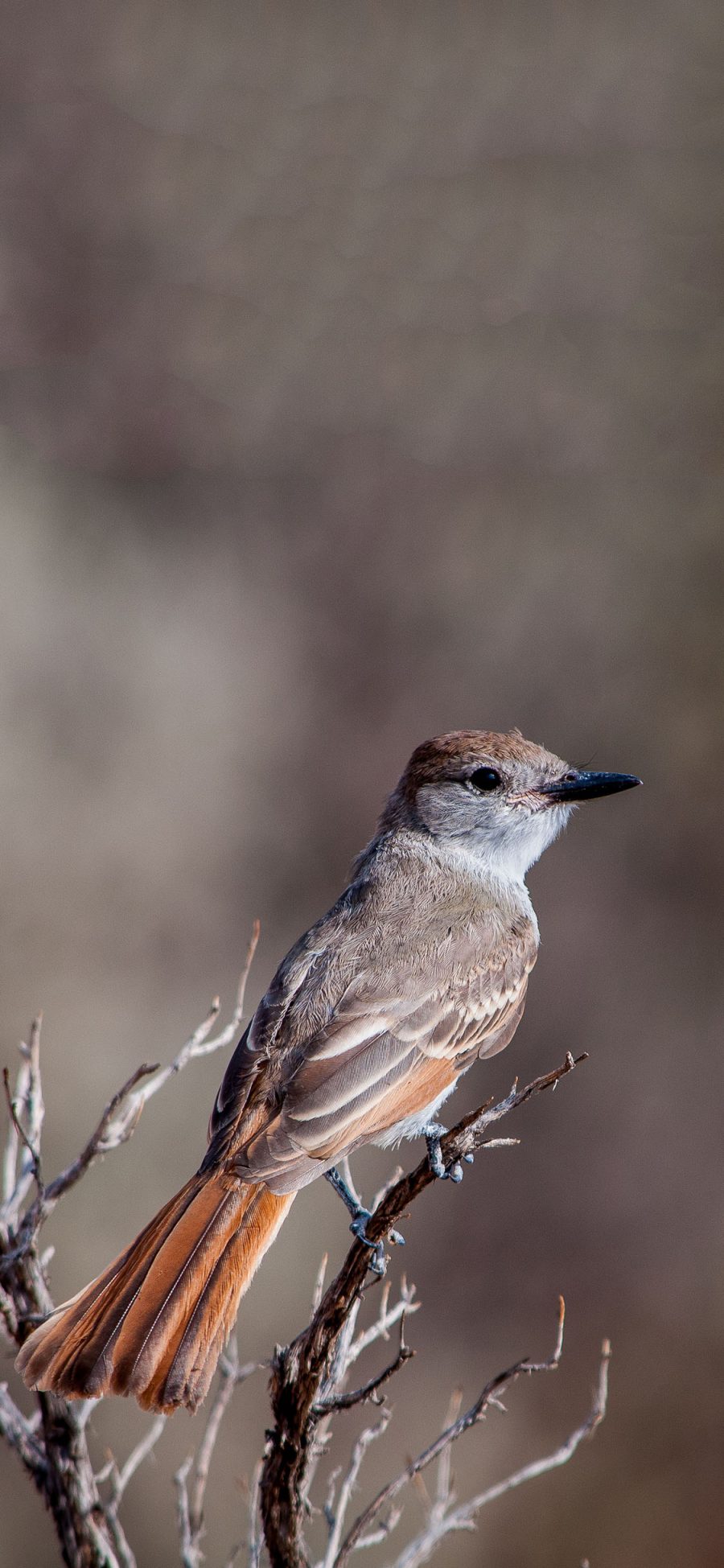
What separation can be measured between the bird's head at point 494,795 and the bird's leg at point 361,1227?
1137mm

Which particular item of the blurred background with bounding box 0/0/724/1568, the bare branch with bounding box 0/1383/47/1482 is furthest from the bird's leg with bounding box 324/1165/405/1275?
the blurred background with bounding box 0/0/724/1568

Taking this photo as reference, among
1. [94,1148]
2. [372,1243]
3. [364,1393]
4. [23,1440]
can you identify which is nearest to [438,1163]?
[372,1243]

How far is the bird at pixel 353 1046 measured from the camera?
236cm

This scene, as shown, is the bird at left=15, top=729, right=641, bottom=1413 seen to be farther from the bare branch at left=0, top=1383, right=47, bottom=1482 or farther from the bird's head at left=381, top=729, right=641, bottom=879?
the bare branch at left=0, top=1383, right=47, bottom=1482

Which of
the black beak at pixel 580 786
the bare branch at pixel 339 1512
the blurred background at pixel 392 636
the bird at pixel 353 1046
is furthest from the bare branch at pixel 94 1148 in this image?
the blurred background at pixel 392 636

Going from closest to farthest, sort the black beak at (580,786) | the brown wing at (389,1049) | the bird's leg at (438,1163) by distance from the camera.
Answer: the bird's leg at (438,1163)
the brown wing at (389,1049)
the black beak at (580,786)

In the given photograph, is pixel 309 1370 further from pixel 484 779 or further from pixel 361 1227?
pixel 484 779

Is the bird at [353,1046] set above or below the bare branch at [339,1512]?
above

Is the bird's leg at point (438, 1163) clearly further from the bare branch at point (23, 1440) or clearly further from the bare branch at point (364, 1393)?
the bare branch at point (23, 1440)

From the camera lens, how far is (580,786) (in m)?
3.70

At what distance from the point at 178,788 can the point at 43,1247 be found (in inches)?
113

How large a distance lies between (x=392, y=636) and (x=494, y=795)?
464 centimetres

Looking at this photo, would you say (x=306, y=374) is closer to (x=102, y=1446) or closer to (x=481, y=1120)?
(x=102, y=1446)

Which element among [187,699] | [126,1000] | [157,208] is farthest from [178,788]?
[157,208]
